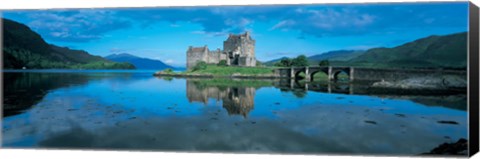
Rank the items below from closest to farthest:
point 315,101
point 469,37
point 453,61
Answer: point 469,37
point 453,61
point 315,101

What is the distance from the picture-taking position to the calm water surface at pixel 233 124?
7137 mm

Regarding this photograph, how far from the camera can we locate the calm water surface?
7137mm

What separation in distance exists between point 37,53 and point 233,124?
26.5 ft

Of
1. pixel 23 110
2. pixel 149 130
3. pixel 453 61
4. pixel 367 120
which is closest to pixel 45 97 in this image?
pixel 23 110

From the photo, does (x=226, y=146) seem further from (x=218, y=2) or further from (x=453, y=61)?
(x=453, y=61)

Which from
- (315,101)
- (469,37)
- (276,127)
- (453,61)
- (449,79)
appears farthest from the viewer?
(315,101)

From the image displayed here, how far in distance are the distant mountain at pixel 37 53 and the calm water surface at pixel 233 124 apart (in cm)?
101

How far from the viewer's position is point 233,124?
27.6 feet

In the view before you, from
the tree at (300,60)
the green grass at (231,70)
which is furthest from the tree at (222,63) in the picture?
the tree at (300,60)

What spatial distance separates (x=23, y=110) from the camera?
372 inches

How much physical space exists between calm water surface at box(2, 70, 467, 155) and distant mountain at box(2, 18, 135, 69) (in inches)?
39.8

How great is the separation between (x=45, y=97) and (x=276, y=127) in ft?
24.3

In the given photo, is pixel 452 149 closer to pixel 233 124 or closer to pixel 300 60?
pixel 233 124

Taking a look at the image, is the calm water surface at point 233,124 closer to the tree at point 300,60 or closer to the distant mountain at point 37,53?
the distant mountain at point 37,53
